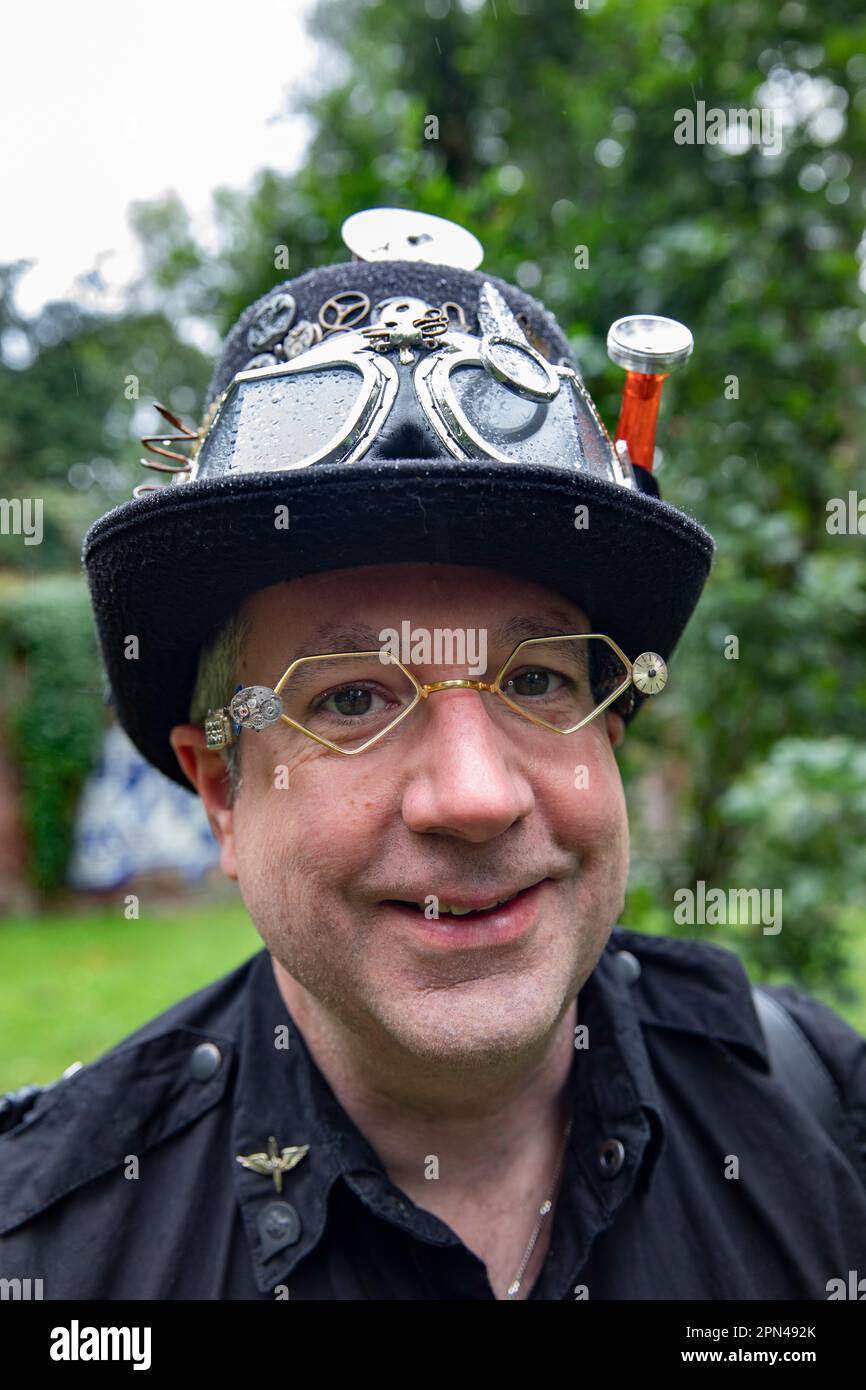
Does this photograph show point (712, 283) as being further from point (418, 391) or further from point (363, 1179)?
point (363, 1179)

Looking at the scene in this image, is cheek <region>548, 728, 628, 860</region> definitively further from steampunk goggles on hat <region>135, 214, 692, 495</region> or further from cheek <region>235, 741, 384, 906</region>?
steampunk goggles on hat <region>135, 214, 692, 495</region>

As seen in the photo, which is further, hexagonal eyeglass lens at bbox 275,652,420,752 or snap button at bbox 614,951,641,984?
snap button at bbox 614,951,641,984

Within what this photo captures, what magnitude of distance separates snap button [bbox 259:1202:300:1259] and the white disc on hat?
1.70m

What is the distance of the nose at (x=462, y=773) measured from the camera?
137 cm

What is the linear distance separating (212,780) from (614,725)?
0.77 m

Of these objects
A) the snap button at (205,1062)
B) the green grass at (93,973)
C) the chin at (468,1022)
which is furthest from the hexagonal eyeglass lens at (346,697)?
the green grass at (93,973)

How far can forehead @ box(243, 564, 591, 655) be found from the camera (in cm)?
148

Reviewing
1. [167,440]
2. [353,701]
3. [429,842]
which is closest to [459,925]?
[429,842]

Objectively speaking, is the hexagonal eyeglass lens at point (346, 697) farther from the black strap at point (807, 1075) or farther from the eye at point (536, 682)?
the black strap at point (807, 1075)

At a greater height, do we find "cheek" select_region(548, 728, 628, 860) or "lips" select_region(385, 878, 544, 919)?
"cheek" select_region(548, 728, 628, 860)

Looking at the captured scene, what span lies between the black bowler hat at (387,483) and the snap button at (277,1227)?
32.8 inches

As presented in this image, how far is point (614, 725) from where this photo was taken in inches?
74.4

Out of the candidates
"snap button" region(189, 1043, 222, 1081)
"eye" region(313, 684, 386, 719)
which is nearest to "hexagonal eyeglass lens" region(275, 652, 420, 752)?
"eye" region(313, 684, 386, 719)
